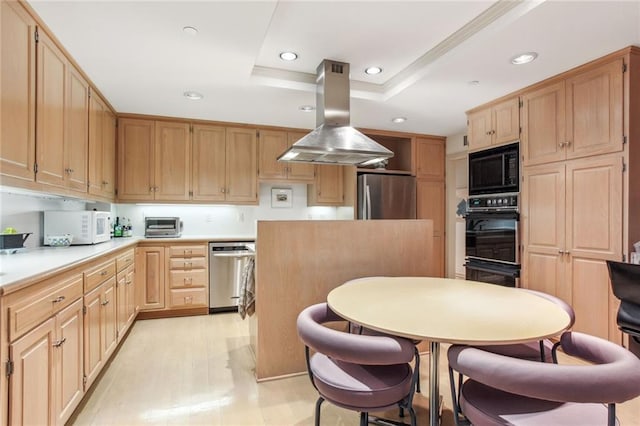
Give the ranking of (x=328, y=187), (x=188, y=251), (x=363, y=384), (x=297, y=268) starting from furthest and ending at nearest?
(x=328, y=187)
(x=188, y=251)
(x=297, y=268)
(x=363, y=384)

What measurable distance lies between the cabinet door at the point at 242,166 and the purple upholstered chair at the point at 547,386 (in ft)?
11.6

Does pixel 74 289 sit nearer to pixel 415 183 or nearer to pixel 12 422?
pixel 12 422

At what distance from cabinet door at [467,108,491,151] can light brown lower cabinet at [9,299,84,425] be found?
3.79 m

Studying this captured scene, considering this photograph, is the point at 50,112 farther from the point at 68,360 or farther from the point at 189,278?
the point at 189,278

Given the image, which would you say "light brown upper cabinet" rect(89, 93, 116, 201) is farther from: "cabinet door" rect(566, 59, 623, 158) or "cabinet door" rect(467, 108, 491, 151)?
"cabinet door" rect(566, 59, 623, 158)

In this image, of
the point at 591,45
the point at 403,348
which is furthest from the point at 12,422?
the point at 591,45

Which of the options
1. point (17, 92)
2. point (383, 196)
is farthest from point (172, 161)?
point (383, 196)

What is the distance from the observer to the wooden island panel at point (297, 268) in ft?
7.95

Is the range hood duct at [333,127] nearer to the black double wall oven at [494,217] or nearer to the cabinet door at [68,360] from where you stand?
the black double wall oven at [494,217]

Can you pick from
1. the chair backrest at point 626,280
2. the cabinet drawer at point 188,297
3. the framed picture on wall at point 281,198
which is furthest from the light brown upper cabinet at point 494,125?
the cabinet drawer at point 188,297

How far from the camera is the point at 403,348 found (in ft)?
4.14

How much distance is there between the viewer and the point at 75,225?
2.77m

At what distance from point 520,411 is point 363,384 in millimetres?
570

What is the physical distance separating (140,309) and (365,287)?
2.93 metres
